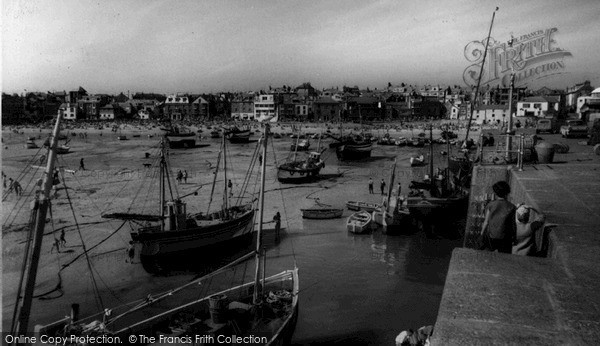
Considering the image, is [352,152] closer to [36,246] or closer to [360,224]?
[360,224]

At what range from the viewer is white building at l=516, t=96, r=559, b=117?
109m

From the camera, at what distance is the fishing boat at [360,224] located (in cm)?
2256

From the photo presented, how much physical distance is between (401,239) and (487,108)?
341 ft

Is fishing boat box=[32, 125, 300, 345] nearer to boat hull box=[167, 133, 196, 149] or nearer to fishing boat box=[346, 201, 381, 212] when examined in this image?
fishing boat box=[346, 201, 381, 212]

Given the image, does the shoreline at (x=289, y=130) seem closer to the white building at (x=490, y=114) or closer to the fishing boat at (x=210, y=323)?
the white building at (x=490, y=114)

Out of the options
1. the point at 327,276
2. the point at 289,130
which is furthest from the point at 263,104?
the point at 327,276

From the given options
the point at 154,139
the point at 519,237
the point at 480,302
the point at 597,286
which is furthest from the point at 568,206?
the point at 154,139

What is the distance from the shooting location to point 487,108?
115 meters

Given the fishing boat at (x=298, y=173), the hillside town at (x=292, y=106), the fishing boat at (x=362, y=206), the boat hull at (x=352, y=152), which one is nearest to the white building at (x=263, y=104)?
the hillside town at (x=292, y=106)

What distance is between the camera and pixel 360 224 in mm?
22688

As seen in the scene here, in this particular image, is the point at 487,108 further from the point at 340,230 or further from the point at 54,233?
the point at 54,233

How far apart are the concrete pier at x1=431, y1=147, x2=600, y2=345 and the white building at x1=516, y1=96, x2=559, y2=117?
11524 cm

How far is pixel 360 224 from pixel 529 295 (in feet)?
62.0

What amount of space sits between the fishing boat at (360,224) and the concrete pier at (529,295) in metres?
15.9
